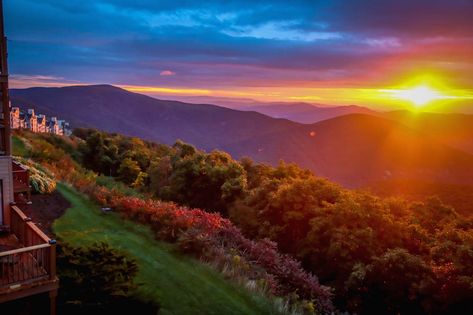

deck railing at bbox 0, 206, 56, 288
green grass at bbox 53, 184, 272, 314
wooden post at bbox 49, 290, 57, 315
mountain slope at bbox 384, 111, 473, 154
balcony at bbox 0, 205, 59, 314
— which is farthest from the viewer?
mountain slope at bbox 384, 111, 473, 154

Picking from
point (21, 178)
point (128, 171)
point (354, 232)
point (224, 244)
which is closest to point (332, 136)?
point (128, 171)

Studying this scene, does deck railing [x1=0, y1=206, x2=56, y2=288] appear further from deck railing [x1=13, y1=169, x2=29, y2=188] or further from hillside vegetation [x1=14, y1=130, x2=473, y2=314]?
deck railing [x1=13, y1=169, x2=29, y2=188]

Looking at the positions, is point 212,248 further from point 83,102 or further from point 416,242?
point 83,102

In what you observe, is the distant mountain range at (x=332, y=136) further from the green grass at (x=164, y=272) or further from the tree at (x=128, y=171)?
the green grass at (x=164, y=272)

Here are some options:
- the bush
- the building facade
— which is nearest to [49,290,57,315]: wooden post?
the bush

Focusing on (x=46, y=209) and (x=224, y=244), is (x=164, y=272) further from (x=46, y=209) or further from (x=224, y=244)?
(x=46, y=209)

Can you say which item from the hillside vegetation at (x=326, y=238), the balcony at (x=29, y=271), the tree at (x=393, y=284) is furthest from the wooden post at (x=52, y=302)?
the tree at (x=393, y=284)
